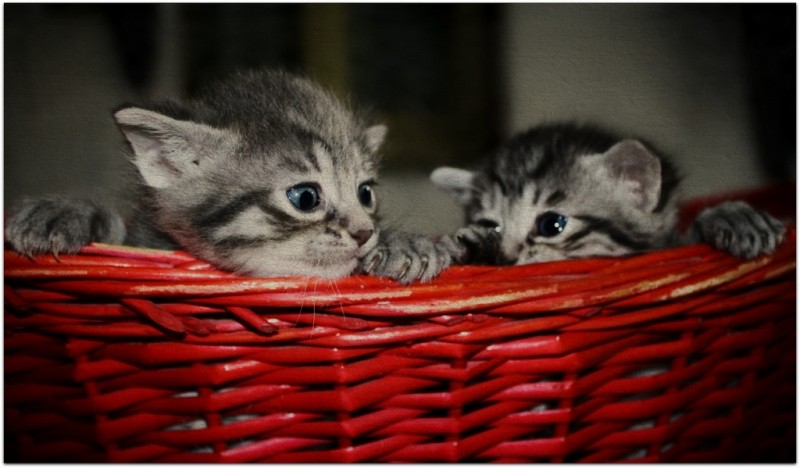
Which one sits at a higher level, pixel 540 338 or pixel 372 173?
pixel 372 173

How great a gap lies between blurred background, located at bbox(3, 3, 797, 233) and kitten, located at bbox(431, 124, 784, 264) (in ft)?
0.62

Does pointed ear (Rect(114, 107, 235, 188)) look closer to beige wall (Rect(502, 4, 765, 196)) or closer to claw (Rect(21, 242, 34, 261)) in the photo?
claw (Rect(21, 242, 34, 261))

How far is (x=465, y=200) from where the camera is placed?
1326mm

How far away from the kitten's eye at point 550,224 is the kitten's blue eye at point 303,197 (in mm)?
449

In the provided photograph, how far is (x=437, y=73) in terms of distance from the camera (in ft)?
6.30

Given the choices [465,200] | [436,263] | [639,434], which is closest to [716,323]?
[639,434]

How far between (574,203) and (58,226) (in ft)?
2.85

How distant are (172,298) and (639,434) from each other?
2.23 ft

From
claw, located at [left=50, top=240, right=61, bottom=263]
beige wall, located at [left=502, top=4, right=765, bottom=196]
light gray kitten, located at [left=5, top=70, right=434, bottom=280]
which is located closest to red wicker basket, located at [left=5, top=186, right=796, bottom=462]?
claw, located at [left=50, top=240, right=61, bottom=263]

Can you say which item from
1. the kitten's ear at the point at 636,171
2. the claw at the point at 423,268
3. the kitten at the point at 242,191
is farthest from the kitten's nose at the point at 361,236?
the kitten's ear at the point at 636,171

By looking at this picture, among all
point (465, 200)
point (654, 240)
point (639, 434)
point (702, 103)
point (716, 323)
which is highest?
point (702, 103)

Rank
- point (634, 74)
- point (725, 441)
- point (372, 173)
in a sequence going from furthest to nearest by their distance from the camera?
1. point (634, 74)
2. point (372, 173)
3. point (725, 441)

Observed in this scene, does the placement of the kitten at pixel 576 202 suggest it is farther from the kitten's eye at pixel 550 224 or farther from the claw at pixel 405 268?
the claw at pixel 405 268

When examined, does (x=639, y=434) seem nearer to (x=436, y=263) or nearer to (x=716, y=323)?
(x=716, y=323)
